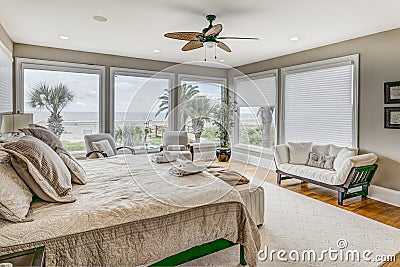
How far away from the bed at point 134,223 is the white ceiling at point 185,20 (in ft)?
6.90

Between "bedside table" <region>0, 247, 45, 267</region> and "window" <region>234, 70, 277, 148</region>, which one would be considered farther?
"window" <region>234, 70, 277, 148</region>

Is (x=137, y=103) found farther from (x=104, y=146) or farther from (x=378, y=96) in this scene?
(x=378, y=96)

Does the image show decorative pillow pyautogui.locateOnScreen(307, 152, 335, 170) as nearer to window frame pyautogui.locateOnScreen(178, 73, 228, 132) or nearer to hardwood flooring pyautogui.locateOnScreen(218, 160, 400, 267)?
hardwood flooring pyautogui.locateOnScreen(218, 160, 400, 267)

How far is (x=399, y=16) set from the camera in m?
3.38

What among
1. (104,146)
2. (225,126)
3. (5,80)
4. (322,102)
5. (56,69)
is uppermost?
(56,69)

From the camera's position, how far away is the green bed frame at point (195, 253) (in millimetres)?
1958

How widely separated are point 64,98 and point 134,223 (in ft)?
15.0

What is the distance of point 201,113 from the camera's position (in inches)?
136

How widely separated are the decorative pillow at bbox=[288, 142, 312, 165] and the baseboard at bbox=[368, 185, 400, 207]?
3.66 feet

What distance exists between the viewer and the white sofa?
378 centimetres

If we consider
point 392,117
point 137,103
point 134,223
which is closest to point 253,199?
point 134,223

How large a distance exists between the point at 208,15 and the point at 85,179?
2.50 m

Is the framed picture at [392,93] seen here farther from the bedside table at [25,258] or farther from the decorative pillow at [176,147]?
the bedside table at [25,258]

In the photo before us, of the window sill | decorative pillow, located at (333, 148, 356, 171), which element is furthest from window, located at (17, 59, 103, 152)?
decorative pillow, located at (333, 148, 356, 171)
